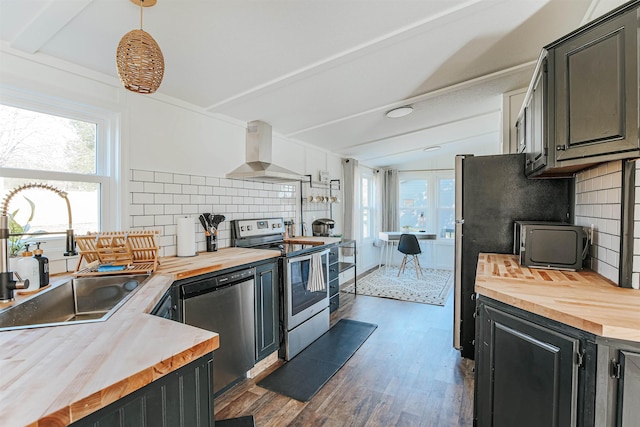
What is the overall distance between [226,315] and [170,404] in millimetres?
1197

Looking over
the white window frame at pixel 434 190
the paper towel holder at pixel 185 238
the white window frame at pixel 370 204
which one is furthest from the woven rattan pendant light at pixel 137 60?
the white window frame at pixel 434 190

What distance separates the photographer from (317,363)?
8.39 ft

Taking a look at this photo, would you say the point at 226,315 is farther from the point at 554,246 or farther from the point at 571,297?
the point at 554,246

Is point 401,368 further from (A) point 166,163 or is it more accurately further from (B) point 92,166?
(B) point 92,166

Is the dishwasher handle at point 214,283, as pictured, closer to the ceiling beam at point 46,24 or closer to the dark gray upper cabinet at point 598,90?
the ceiling beam at point 46,24

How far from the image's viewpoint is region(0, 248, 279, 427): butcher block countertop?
2.02 ft

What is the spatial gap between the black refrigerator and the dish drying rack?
7.47 feet

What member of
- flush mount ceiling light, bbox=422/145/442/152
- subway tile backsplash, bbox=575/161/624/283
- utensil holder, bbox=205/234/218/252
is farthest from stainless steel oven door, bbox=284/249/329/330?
flush mount ceiling light, bbox=422/145/442/152

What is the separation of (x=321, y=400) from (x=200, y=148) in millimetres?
2195

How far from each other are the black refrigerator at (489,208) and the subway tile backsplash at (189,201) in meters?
1.99

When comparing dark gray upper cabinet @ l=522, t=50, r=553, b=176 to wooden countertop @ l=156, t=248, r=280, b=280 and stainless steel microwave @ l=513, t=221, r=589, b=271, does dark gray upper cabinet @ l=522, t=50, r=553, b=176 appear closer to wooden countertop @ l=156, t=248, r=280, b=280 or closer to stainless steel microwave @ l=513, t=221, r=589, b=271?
stainless steel microwave @ l=513, t=221, r=589, b=271

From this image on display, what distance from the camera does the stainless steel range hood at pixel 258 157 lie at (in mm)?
2922

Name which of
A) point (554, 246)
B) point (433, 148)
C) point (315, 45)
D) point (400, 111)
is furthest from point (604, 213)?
point (433, 148)

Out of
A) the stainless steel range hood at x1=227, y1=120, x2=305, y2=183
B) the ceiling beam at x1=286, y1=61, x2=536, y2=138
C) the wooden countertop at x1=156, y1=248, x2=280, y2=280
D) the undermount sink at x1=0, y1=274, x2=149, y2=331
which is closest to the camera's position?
the undermount sink at x1=0, y1=274, x2=149, y2=331
